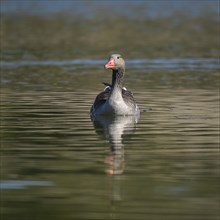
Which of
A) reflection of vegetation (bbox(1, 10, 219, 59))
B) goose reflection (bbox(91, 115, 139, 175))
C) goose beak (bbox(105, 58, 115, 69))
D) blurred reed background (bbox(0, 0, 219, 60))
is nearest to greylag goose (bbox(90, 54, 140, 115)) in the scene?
goose beak (bbox(105, 58, 115, 69))

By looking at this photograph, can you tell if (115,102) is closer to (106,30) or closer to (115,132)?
(115,132)

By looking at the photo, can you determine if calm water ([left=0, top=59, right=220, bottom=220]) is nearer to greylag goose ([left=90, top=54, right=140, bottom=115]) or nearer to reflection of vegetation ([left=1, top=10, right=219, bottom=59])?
greylag goose ([left=90, top=54, right=140, bottom=115])

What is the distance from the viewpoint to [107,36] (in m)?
55.1

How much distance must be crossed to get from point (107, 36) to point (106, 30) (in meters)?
4.80

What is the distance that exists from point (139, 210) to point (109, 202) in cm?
59

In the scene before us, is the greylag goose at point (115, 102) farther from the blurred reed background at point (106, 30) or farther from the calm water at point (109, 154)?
the blurred reed background at point (106, 30)

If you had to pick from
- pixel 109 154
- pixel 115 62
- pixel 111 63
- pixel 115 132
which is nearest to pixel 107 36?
pixel 115 62

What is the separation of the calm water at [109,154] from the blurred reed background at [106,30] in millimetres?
12784

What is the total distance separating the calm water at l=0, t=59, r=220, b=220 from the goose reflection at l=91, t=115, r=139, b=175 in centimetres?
2

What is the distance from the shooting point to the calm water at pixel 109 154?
13.0m

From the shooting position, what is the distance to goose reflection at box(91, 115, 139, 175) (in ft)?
53.2

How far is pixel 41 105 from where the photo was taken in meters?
25.4

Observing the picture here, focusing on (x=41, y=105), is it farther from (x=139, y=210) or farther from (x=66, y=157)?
(x=139, y=210)

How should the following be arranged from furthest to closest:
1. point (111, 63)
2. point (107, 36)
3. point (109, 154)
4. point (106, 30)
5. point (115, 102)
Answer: point (106, 30) → point (107, 36) → point (111, 63) → point (115, 102) → point (109, 154)
